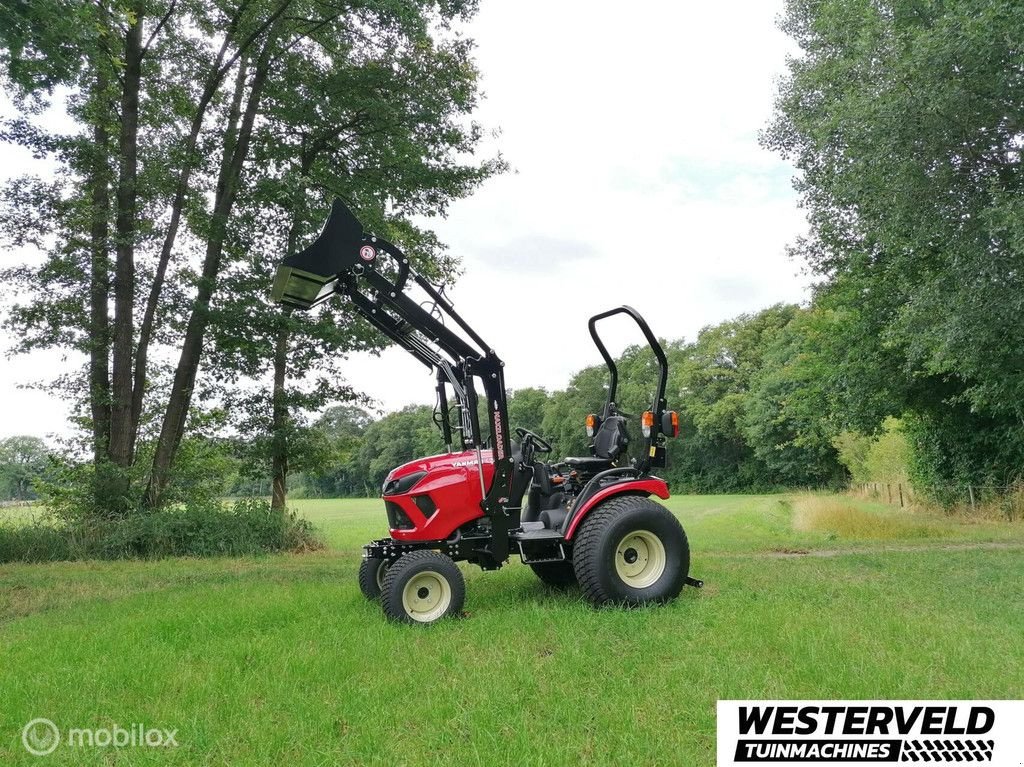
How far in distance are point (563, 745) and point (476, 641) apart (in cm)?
165

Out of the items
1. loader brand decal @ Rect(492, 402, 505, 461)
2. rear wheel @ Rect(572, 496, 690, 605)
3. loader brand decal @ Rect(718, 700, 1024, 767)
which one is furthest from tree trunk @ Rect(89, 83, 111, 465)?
loader brand decal @ Rect(718, 700, 1024, 767)

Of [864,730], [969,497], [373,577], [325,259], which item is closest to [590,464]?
[373,577]

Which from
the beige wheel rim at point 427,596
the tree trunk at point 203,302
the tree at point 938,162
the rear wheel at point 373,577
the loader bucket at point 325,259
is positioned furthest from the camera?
the tree trunk at point 203,302

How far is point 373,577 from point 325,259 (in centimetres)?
274

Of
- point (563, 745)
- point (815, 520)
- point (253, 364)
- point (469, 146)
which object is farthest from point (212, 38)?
point (815, 520)

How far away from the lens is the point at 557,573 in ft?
20.5

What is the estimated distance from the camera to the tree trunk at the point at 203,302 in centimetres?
1138

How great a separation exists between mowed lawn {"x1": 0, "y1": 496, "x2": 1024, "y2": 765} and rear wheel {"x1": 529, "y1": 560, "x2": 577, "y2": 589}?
14cm

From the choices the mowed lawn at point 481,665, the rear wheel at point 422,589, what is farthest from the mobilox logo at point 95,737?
the rear wheel at point 422,589

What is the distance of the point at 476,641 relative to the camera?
14.2ft

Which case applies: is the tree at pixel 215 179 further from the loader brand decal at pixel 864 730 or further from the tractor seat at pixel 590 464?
the loader brand decal at pixel 864 730

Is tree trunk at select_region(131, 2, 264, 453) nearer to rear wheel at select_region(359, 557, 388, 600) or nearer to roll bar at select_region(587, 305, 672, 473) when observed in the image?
rear wheel at select_region(359, 557, 388, 600)

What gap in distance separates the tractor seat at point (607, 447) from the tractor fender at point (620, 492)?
362 mm

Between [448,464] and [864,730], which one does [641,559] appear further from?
[864,730]
